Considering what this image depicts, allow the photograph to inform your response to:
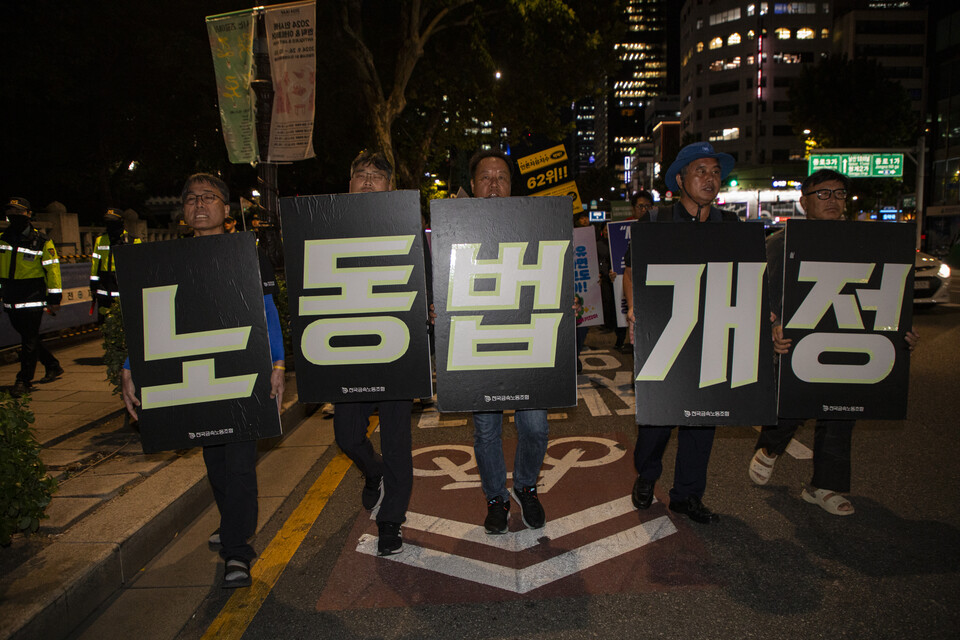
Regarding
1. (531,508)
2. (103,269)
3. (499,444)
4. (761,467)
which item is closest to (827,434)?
(761,467)

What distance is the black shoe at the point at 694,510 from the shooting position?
4.00m

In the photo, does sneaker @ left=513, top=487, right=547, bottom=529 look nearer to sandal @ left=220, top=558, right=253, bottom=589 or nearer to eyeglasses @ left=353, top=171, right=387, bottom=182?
sandal @ left=220, top=558, right=253, bottom=589

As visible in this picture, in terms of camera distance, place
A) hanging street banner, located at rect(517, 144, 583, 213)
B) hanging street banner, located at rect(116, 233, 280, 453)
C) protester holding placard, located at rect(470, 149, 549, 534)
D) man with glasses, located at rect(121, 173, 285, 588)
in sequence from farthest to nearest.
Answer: hanging street banner, located at rect(517, 144, 583, 213)
protester holding placard, located at rect(470, 149, 549, 534)
man with glasses, located at rect(121, 173, 285, 588)
hanging street banner, located at rect(116, 233, 280, 453)

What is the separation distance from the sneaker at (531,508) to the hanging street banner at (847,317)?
4.85 feet

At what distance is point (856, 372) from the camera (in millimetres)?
3695

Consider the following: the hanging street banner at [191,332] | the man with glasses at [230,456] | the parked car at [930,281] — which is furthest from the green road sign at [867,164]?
the hanging street banner at [191,332]

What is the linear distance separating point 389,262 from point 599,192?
109067 mm

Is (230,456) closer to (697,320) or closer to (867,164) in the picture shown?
(697,320)

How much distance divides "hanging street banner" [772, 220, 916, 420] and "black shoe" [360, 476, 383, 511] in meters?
2.46

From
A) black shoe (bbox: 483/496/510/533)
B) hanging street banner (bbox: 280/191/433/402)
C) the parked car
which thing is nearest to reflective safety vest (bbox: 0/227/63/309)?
hanging street banner (bbox: 280/191/433/402)

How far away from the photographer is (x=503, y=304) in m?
3.41

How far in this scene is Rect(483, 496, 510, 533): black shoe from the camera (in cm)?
391

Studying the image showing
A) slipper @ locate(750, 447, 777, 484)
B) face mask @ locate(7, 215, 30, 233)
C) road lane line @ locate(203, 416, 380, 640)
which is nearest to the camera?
road lane line @ locate(203, 416, 380, 640)

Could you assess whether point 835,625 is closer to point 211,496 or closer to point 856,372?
point 856,372
